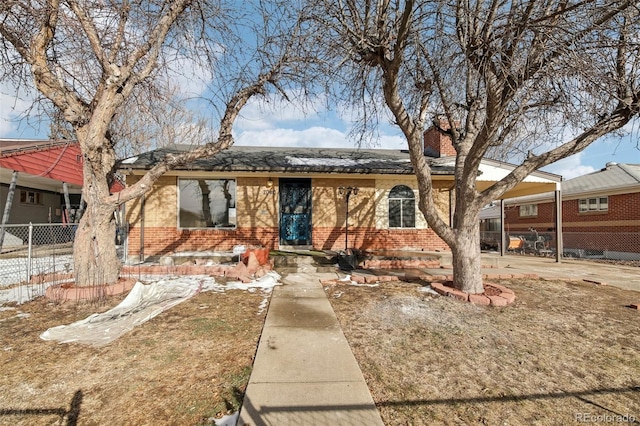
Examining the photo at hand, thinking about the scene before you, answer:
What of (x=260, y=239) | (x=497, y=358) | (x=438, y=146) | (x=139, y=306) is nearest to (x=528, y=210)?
(x=438, y=146)

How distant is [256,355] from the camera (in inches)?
130

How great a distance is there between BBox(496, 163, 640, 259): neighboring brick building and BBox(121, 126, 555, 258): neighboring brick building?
8.76 meters

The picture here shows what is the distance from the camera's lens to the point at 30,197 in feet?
51.6

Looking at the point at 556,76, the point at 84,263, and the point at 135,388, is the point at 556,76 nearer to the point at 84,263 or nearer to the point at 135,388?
the point at 135,388

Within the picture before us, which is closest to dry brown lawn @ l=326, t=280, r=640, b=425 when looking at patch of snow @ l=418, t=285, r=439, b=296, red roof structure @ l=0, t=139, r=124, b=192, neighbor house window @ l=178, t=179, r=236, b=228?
patch of snow @ l=418, t=285, r=439, b=296

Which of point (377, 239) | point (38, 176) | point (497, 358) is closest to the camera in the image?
point (497, 358)

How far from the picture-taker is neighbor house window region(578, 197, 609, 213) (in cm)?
1543

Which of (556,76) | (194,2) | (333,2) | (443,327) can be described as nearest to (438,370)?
(443,327)

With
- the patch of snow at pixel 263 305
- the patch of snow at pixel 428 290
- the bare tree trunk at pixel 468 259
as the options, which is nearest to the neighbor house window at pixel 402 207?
the patch of snow at pixel 428 290

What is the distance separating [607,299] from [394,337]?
4.77 metres

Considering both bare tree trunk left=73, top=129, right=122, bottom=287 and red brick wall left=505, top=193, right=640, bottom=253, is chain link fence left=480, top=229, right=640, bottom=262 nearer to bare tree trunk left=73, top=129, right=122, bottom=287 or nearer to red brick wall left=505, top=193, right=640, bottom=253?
red brick wall left=505, top=193, right=640, bottom=253

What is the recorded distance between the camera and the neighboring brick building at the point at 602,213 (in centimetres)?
1370

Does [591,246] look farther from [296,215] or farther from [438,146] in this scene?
[296,215]

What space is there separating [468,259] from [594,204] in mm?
15811
